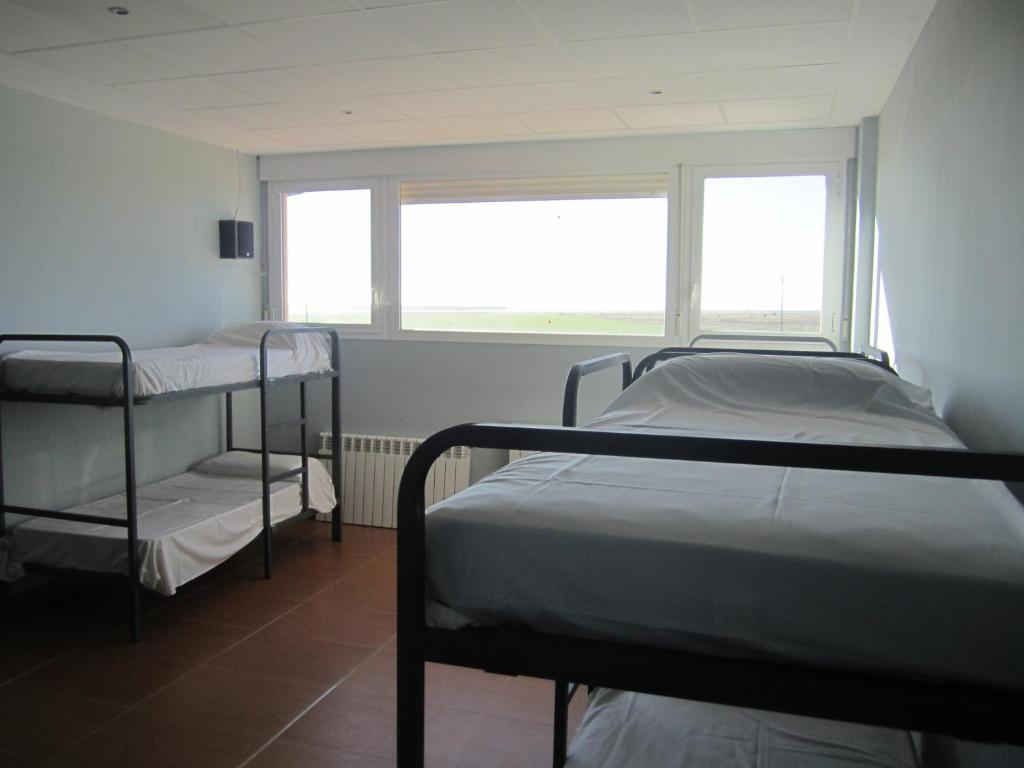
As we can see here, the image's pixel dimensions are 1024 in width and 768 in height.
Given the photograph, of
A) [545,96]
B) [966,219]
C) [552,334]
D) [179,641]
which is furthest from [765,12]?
[179,641]

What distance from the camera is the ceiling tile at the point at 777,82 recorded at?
10.3 feet

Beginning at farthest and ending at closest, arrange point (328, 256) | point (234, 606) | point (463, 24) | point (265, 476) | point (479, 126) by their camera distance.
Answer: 1. point (328, 256)
2. point (479, 126)
3. point (265, 476)
4. point (234, 606)
5. point (463, 24)

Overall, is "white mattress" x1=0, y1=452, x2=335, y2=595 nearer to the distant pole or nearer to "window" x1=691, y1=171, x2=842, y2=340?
"window" x1=691, y1=171, x2=842, y2=340

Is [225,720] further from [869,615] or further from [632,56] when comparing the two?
[632,56]

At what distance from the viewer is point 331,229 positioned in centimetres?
515

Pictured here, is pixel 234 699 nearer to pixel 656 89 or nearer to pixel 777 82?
pixel 656 89

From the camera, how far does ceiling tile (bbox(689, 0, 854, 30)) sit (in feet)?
8.03

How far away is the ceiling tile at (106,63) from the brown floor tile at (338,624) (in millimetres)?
2364

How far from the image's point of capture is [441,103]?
3.68 metres

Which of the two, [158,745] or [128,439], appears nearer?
[158,745]

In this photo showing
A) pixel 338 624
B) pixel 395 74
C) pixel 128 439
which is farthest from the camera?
pixel 338 624

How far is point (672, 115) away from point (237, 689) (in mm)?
3210

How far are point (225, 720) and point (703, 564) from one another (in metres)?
2.04

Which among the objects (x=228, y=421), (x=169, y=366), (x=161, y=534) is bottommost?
(x=161, y=534)
